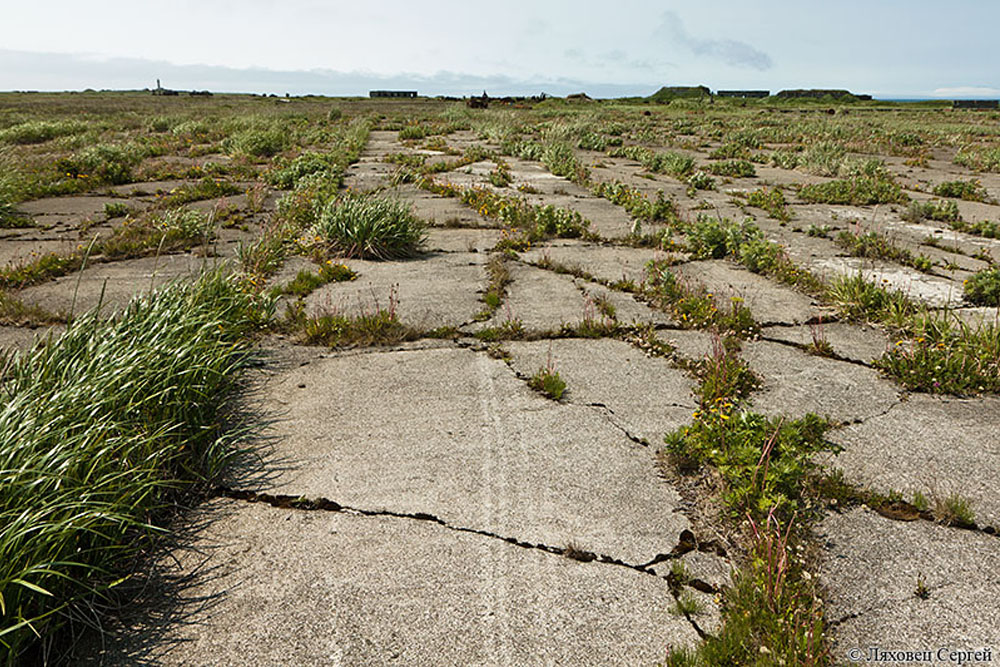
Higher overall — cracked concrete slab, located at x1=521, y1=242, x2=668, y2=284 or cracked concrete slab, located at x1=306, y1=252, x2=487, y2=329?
cracked concrete slab, located at x1=521, y1=242, x2=668, y2=284

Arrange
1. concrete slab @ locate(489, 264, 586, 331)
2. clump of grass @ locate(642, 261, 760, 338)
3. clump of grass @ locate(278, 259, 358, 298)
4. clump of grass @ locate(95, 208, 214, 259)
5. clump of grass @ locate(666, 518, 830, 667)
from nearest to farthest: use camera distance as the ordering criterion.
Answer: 1. clump of grass @ locate(666, 518, 830, 667)
2. clump of grass @ locate(642, 261, 760, 338)
3. concrete slab @ locate(489, 264, 586, 331)
4. clump of grass @ locate(278, 259, 358, 298)
5. clump of grass @ locate(95, 208, 214, 259)

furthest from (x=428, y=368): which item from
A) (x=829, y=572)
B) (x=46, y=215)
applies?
(x=46, y=215)

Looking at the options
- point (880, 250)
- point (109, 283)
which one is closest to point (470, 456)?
point (109, 283)

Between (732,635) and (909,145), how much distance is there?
70.2 feet

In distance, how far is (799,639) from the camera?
1853 mm

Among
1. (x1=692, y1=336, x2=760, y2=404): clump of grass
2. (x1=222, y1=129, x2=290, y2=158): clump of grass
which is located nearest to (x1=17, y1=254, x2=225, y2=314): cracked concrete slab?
(x1=692, y1=336, x2=760, y2=404): clump of grass

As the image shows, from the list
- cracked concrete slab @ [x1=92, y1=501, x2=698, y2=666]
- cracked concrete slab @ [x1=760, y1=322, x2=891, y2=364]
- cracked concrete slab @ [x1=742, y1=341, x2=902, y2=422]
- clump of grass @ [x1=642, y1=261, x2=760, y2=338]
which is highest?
clump of grass @ [x1=642, y1=261, x2=760, y2=338]

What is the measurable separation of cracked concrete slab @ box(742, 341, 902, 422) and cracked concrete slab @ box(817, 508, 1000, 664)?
93 cm

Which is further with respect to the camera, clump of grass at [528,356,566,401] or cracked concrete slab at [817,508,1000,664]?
clump of grass at [528,356,566,401]

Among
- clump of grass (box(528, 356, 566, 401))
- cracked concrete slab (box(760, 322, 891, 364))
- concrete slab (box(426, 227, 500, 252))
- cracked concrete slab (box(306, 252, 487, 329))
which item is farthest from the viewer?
concrete slab (box(426, 227, 500, 252))

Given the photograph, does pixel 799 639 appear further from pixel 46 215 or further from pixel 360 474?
pixel 46 215

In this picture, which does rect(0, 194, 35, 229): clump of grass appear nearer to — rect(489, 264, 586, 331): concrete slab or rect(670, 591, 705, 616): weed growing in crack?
rect(489, 264, 586, 331): concrete slab

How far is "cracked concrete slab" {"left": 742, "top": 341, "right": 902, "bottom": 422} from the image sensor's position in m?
3.42

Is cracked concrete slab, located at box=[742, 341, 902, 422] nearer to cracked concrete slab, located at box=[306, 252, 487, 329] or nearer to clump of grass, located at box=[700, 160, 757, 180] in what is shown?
cracked concrete slab, located at box=[306, 252, 487, 329]
